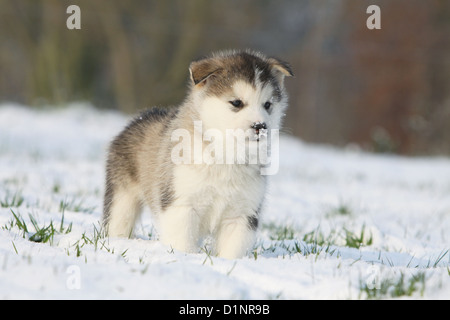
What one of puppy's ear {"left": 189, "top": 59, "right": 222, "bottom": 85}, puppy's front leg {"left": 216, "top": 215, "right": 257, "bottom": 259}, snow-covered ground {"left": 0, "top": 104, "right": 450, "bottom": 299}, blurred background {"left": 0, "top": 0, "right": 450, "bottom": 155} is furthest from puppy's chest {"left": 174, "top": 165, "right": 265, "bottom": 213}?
blurred background {"left": 0, "top": 0, "right": 450, "bottom": 155}

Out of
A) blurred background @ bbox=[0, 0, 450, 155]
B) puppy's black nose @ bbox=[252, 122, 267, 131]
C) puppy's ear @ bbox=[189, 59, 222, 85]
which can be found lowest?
puppy's black nose @ bbox=[252, 122, 267, 131]

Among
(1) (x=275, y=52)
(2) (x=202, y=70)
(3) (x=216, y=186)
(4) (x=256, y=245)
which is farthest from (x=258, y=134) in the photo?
(1) (x=275, y=52)

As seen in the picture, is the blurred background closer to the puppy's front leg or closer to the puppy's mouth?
the puppy's front leg

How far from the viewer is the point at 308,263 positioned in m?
3.69

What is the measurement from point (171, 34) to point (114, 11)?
2.61 meters

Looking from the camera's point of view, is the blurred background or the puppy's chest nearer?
the puppy's chest

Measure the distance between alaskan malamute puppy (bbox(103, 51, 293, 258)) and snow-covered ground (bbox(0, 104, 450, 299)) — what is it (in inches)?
8.7

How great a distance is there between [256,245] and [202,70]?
1505 millimetres

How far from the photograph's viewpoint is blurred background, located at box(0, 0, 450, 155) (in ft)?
76.3

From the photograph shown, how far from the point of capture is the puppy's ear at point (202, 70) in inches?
175

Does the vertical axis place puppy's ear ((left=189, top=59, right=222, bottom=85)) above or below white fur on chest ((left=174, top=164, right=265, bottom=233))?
above

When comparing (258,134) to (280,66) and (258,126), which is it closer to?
(258,126)

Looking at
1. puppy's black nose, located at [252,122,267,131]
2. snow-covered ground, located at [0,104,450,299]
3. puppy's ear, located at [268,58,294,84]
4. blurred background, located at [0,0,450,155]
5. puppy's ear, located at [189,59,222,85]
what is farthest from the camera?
blurred background, located at [0,0,450,155]

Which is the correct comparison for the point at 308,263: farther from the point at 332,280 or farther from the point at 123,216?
the point at 123,216
